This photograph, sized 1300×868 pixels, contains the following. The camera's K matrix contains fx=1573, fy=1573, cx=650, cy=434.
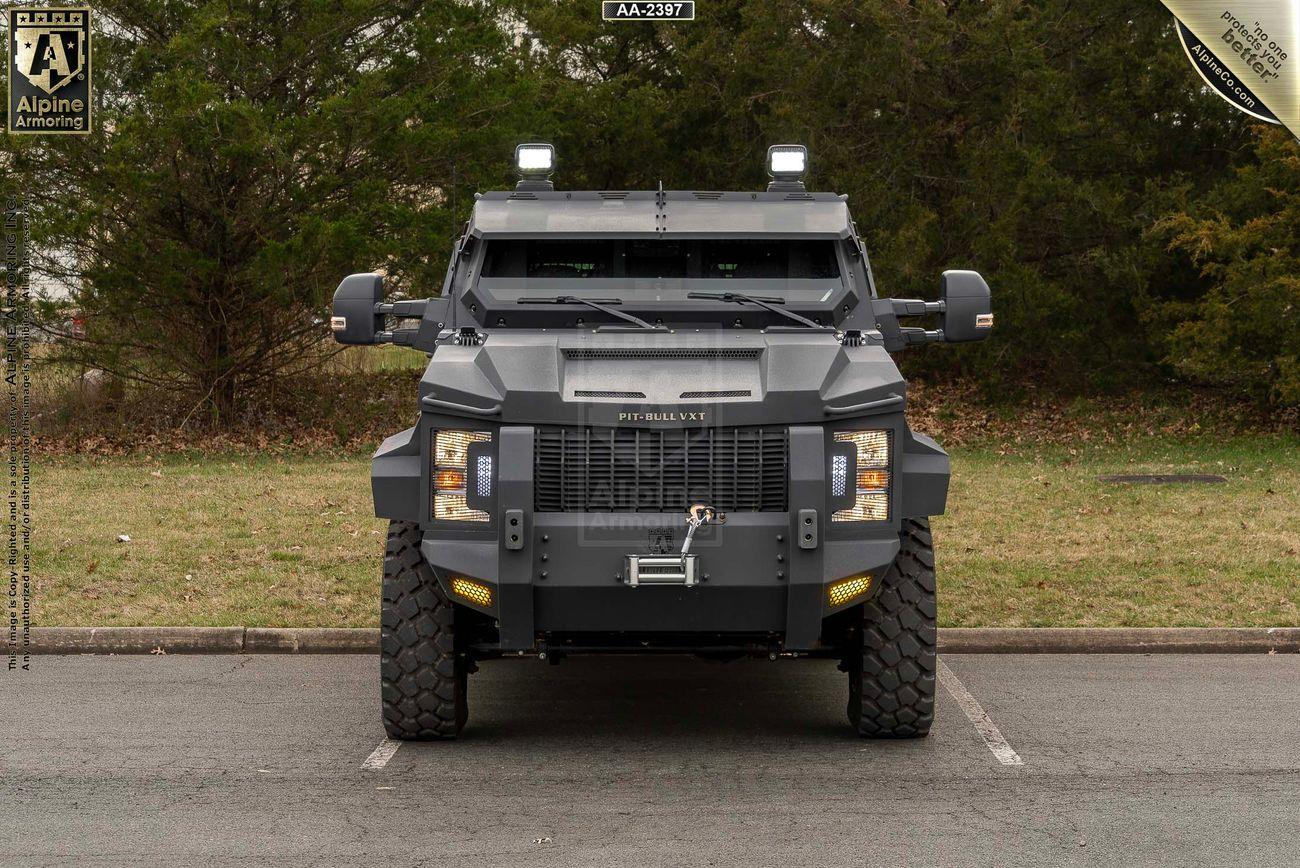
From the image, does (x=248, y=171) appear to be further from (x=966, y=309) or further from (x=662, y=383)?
(x=662, y=383)

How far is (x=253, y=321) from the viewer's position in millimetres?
20438

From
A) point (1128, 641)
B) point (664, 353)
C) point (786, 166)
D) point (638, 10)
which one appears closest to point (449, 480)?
point (664, 353)

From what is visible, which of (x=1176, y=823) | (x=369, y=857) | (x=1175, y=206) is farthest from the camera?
(x=1175, y=206)

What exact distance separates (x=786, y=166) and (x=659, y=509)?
272cm

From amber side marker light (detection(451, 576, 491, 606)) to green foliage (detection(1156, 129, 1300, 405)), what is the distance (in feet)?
50.5

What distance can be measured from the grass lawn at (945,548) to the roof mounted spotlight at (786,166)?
2.77 m

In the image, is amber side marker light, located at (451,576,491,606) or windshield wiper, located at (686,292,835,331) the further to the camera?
windshield wiper, located at (686,292,835,331)

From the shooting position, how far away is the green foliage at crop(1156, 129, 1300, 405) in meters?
19.5

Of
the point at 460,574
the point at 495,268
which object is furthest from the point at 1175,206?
the point at 460,574

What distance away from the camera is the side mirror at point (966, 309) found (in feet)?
24.7

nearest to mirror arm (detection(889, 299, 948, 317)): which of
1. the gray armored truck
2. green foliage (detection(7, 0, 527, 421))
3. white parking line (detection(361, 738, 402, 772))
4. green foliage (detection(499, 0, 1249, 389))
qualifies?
the gray armored truck

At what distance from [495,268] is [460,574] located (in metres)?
1.94

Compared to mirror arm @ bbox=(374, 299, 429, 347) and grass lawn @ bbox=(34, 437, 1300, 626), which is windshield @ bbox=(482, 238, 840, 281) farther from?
grass lawn @ bbox=(34, 437, 1300, 626)

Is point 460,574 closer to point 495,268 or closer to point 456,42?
point 495,268
